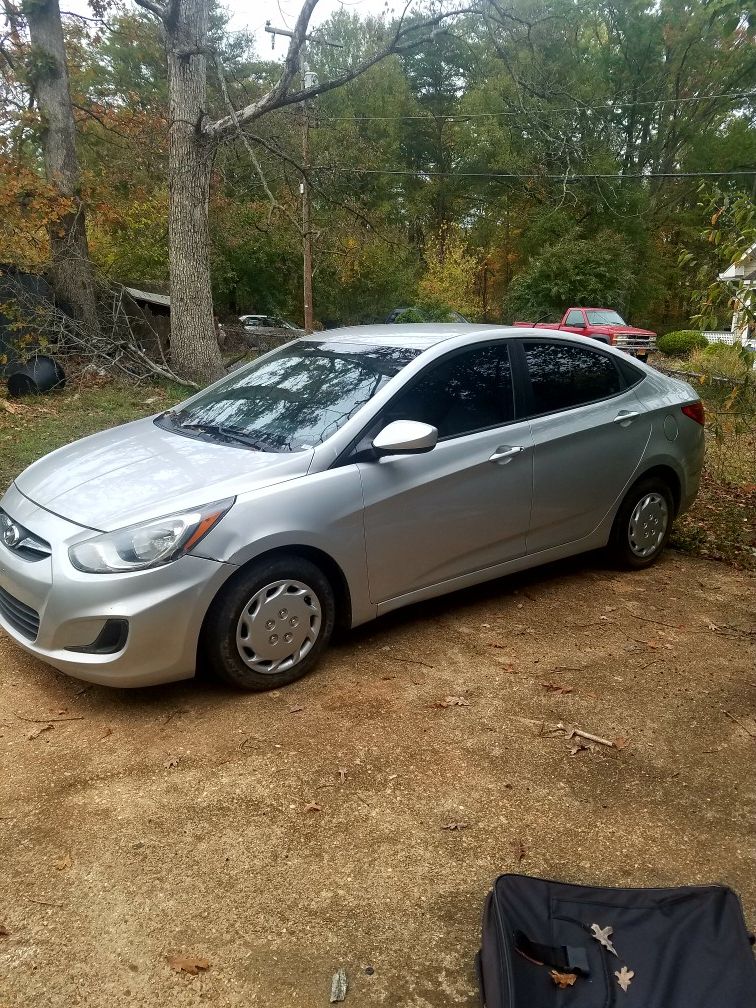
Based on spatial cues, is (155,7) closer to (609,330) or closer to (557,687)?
(557,687)

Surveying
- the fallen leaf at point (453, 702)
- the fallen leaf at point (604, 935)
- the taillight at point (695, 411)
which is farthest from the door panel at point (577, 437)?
the fallen leaf at point (604, 935)

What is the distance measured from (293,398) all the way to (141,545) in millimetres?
1305

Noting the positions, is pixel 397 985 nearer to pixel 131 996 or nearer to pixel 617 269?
pixel 131 996

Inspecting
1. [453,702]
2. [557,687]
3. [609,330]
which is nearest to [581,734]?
[557,687]

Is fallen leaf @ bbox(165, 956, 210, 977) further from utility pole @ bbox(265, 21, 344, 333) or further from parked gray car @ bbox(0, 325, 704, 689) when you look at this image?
utility pole @ bbox(265, 21, 344, 333)

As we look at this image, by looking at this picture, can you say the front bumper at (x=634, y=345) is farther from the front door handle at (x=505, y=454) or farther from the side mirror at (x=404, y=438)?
the side mirror at (x=404, y=438)

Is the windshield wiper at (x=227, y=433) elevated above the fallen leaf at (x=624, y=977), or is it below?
above

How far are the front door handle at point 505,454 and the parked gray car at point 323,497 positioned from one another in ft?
0.04

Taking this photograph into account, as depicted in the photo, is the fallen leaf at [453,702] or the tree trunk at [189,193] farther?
the tree trunk at [189,193]

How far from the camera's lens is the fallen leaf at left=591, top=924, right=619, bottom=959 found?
2019 millimetres

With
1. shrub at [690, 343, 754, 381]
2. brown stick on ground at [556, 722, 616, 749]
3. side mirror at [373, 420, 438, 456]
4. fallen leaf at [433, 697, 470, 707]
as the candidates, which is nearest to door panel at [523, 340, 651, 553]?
shrub at [690, 343, 754, 381]

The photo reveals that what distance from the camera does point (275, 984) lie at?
2051 mm

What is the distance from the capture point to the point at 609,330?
78.6 ft

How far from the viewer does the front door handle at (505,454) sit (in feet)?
→ 13.6
